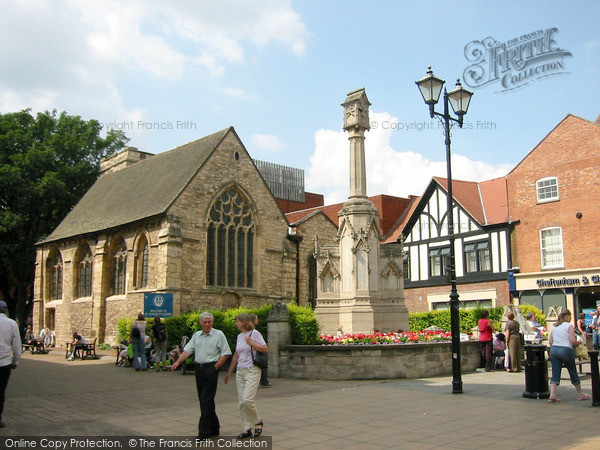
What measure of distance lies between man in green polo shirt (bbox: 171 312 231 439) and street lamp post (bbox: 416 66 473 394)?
5.58 m

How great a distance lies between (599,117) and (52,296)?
34297 mm

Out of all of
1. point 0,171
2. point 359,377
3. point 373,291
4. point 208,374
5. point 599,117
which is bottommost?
point 359,377

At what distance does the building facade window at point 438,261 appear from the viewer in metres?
32.5

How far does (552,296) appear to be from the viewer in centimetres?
2738

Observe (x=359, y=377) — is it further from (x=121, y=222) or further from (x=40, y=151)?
(x=40, y=151)

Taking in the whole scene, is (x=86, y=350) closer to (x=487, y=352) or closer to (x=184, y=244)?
(x=184, y=244)

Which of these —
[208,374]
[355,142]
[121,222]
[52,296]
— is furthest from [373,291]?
[52,296]

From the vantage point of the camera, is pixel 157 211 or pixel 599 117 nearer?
pixel 157 211

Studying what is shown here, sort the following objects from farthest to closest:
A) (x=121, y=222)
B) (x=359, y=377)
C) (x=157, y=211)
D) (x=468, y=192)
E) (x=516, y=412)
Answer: (x=468, y=192)
(x=121, y=222)
(x=157, y=211)
(x=359, y=377)
(x=516, y=412)

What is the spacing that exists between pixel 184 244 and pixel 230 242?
2.83 metres

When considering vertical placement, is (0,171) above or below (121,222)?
above

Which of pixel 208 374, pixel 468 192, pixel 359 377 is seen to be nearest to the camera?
pixel 208 374

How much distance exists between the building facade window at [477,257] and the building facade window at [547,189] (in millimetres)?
3746

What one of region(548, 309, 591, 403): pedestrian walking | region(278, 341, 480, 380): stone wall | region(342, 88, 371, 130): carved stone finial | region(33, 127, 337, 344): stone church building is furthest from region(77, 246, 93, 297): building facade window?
region(548, 309, 591, 403): pedestrian walking
